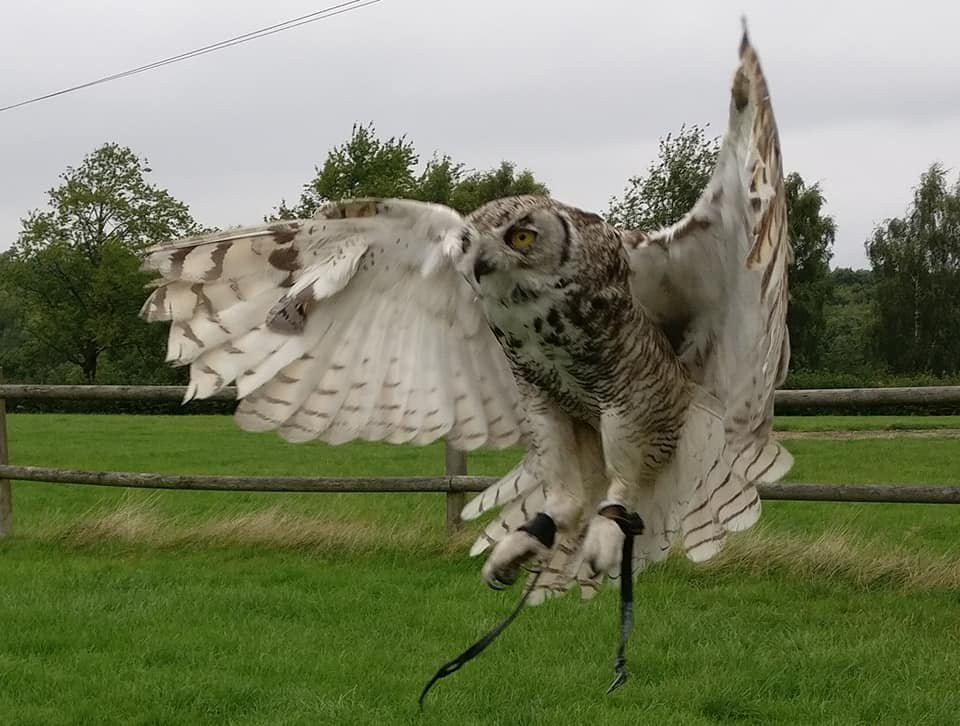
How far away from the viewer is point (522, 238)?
54.4 inches

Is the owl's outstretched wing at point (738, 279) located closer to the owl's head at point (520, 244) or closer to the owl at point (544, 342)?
the owl at point (544, 342)

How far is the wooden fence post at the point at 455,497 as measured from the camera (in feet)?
17.7

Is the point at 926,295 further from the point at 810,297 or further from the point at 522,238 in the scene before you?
the point at 522,238

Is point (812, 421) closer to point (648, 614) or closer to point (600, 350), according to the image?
point (648, 614)

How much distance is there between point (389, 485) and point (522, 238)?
4.23m

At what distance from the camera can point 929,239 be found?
101 feet

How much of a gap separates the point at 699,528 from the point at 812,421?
16470mm

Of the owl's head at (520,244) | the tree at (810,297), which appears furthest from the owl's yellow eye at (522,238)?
the tree at (810,297)

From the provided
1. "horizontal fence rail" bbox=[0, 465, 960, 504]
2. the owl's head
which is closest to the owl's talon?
the owl's head

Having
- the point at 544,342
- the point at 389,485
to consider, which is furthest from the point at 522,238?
the point at 389,485

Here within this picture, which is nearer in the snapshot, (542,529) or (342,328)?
(542,529)

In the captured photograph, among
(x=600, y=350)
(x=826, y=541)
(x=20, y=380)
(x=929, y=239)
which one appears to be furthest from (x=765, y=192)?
(x=20, y=380)

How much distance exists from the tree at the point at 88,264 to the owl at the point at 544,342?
3058 centimetres

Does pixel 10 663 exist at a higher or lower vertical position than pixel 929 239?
lower
